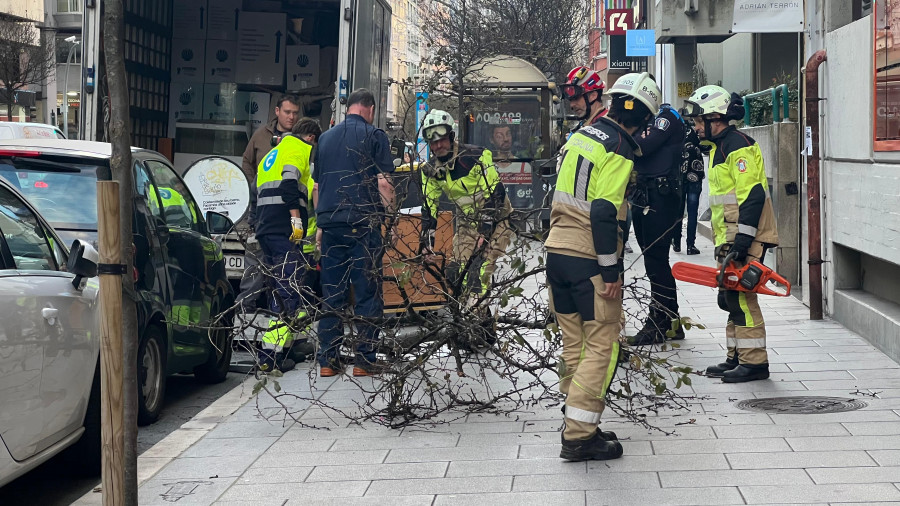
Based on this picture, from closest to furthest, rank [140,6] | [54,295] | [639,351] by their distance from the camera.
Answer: [54,295] → [639,351] → [140,6]

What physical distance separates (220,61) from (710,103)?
8.25 meters

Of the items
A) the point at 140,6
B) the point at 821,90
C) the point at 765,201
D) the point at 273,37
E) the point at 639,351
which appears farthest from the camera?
the point at 273,37

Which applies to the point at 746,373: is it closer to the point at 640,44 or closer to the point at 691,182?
the point at 691,182

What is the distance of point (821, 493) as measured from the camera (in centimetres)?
498

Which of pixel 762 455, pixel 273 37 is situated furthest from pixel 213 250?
pixel 273 37

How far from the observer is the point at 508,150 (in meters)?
20.7

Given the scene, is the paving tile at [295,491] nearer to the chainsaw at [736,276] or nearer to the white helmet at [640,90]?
the white helmet at [640,90]

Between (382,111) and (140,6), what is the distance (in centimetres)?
342

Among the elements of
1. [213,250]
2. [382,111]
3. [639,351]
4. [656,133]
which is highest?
[382,111]

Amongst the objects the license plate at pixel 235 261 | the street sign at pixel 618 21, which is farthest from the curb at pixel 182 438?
the street sign at pixel 618 21

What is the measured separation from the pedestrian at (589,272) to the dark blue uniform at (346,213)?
2.15m

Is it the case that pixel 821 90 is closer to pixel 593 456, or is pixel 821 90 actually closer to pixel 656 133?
pixel 656 133

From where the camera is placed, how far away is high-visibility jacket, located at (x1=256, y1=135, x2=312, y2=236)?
9070 mm

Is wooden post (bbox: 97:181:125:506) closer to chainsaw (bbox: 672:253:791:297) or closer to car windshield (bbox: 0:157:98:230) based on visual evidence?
car windshield (bbox: 0:157:98:230)
